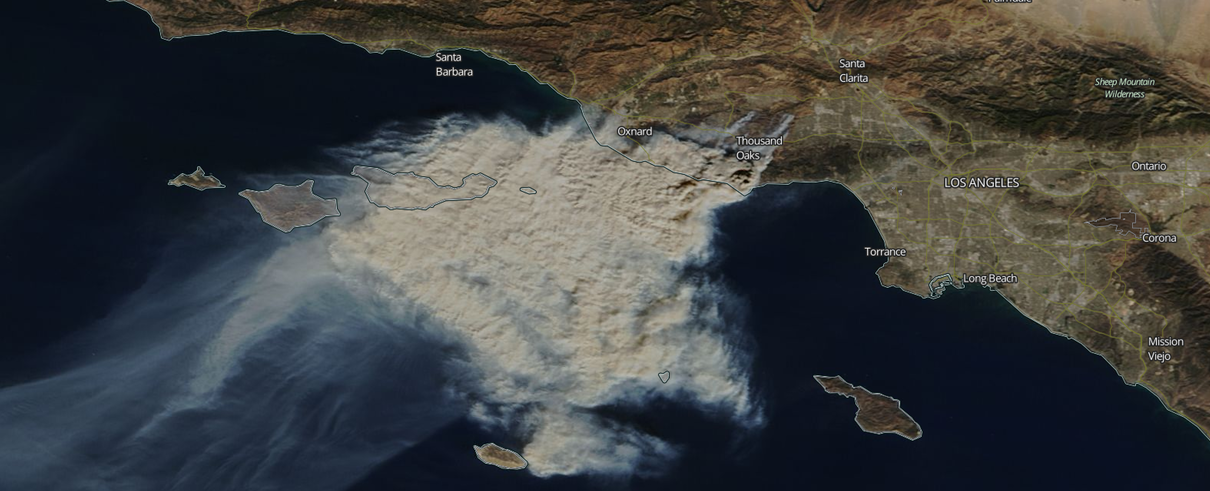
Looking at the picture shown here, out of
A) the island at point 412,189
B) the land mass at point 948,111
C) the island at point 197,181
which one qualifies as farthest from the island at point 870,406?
the island at point 197,181

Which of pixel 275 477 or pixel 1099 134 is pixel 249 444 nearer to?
pixel 275 477

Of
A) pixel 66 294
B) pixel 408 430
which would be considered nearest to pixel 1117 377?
pixel 408 430

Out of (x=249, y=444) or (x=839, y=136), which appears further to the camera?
(x=839, y=136)

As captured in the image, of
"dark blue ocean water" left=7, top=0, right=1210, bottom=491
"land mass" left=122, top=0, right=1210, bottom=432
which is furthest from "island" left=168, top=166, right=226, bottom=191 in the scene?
"land mass" left=122, top=0, right=1210, bottom=432

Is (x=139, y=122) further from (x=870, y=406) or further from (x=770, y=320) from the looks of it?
(x=870, y=406)

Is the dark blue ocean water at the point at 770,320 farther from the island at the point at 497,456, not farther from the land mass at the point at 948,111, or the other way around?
the land mass at the point at 948,111

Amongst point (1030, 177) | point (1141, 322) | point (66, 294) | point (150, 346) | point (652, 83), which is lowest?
point (1141, 322)
